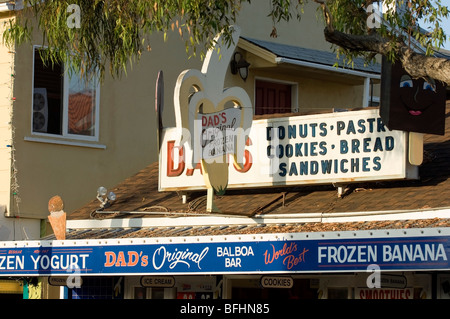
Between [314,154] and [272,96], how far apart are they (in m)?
6.74

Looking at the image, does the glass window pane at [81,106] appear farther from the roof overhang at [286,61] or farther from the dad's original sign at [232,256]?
the dad's original sign at [232,256]

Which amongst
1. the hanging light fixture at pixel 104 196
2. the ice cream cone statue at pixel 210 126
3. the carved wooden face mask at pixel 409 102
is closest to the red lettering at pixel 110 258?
the ice cream cone statue at pixel 210 126

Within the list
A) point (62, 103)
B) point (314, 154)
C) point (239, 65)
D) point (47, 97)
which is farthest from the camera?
point (239, 65)

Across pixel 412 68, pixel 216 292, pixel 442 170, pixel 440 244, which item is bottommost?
pixel 216 292

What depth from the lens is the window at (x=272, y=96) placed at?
20.9 meters

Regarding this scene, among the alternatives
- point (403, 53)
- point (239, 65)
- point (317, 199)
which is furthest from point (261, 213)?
point (239, 65)

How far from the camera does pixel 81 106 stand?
727 inches

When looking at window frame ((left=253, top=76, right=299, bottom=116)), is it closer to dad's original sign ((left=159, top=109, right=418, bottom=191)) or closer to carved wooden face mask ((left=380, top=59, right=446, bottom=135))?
dad's original sign ((left=159, top=109, right=418, bottom=191))

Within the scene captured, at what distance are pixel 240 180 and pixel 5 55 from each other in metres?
5.19

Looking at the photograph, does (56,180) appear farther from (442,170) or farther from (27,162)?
(442,170)

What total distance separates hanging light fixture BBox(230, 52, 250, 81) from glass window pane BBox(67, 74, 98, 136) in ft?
10.5

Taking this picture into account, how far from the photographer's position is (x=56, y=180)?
17953mm

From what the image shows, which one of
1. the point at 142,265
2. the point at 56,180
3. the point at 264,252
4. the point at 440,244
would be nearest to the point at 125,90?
the point at 56,180

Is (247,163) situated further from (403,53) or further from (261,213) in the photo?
(403,53)
